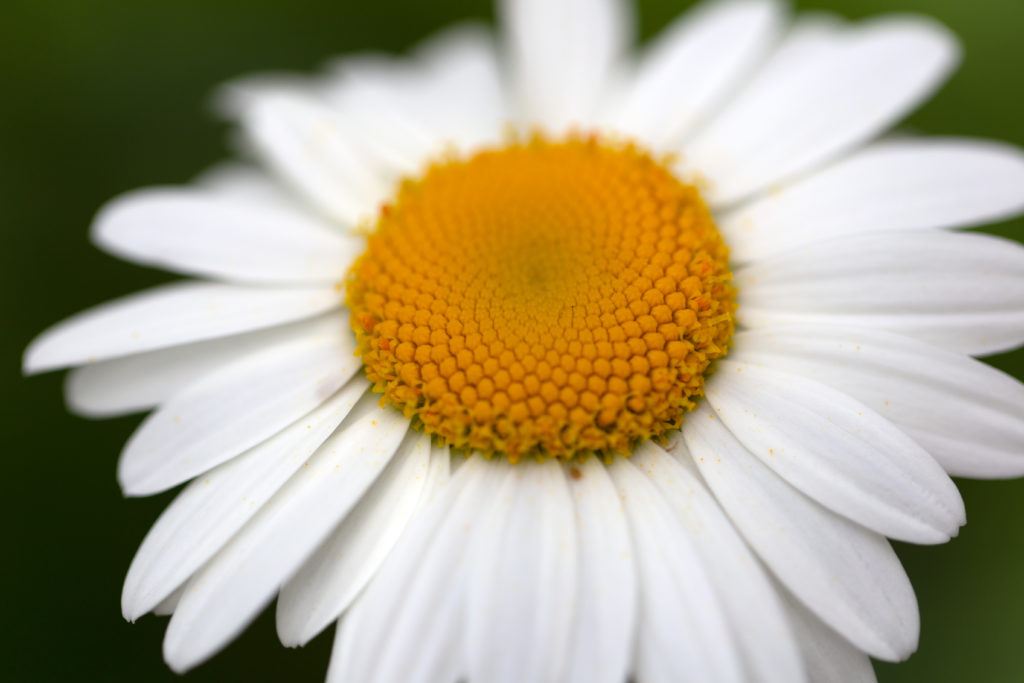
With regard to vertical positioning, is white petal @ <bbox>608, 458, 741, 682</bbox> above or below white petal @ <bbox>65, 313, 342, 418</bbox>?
below

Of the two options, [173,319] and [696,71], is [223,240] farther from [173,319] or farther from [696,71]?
[696,71]

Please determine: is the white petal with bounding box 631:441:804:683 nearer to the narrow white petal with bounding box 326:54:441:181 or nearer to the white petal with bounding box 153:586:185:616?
the white petal with bounding box 153:586:185:616

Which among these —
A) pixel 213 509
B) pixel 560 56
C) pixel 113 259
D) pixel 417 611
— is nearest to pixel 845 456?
pixel 417 611

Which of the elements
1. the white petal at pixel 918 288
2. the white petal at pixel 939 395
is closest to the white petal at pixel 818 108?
the white petal at pixel 918 288

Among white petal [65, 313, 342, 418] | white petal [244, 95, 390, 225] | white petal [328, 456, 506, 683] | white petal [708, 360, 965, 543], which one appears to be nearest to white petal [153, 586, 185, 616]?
white petal [328, 456, 506, 683]

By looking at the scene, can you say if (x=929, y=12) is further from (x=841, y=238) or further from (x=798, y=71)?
(x=841, y=238)
